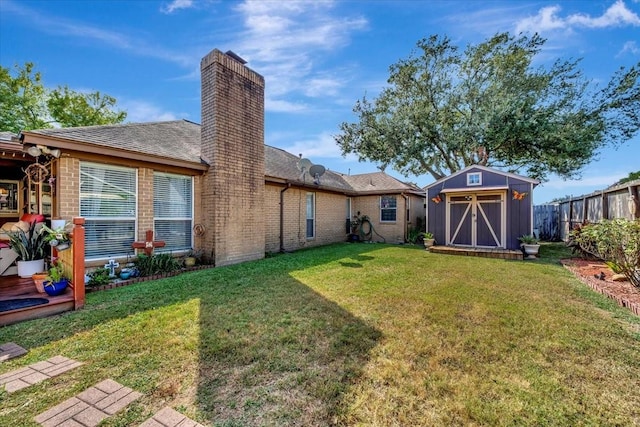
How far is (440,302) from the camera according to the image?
4469mm

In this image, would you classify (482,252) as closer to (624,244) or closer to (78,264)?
(624,244)

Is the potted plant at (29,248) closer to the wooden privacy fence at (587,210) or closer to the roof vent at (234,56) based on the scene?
the roof vent at (234,56)

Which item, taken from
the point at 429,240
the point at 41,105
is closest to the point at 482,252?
the point at 429,240

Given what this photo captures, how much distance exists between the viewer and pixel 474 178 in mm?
A: 10414

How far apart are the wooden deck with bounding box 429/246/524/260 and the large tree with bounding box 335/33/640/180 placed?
5.62 metres

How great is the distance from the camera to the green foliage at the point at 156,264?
5.91 meters

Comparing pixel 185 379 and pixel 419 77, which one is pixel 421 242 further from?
pixel 185 379

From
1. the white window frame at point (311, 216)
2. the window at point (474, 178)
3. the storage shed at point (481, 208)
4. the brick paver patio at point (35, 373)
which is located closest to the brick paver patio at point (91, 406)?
the brick paver patio at point (35, 373)

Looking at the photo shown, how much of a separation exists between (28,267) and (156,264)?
6.75ft

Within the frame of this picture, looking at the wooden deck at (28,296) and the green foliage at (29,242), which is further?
the green foliage at (29,242)

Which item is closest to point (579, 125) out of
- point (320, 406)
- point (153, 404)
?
point (320, 406)

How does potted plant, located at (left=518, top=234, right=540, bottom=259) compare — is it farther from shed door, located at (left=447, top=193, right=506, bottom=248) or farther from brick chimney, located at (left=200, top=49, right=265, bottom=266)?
brick chimney, located at (left=200, top=49, right=265, bottom=266)

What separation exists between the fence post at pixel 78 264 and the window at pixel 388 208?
12.0 meters

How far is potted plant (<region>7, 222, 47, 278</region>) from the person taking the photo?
199 inches
